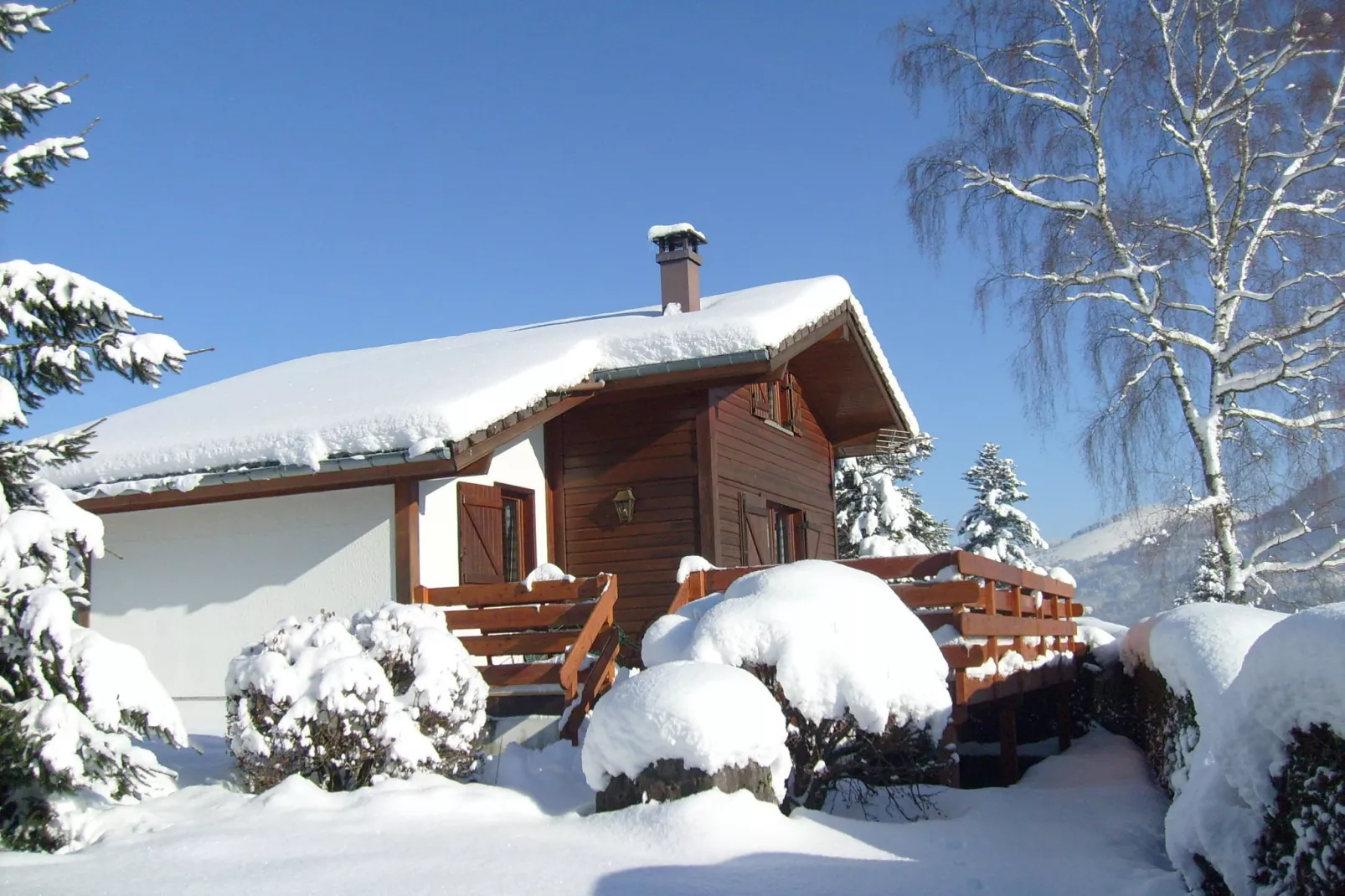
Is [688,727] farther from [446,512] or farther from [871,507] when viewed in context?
[871,507]

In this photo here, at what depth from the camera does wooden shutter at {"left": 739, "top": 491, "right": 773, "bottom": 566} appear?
1291cm

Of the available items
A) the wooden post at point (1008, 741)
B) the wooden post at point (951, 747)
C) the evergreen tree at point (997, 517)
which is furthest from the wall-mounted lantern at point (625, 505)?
the evergreen tree at point (997, 517)

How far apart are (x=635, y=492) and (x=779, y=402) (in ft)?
11.0

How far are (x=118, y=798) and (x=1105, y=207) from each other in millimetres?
13596

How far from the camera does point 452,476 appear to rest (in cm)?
951

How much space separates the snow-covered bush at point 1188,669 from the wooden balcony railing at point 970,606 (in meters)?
1.02

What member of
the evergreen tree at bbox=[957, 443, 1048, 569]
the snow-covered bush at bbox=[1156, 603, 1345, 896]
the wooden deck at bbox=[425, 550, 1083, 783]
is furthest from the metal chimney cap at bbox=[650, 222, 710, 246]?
the evergreen tree at bbox=[957, 443, 1048, 569]

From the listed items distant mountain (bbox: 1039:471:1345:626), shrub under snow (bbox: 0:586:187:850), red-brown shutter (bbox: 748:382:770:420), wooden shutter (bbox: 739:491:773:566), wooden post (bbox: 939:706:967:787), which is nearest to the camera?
shrub under snow (bbox: 0:586:187:850)

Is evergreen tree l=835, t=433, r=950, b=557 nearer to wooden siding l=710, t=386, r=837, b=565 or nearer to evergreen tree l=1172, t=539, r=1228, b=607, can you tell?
evergreen tree l=1172, t=539, r=1228, b=607

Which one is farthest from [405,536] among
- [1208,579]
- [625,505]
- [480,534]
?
[1208,579]

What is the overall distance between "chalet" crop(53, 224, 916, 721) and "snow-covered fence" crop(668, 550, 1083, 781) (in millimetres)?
2771

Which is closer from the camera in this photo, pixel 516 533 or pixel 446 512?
pixel 446 512

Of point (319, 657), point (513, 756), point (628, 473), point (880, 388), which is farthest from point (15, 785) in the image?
point (880, 388)

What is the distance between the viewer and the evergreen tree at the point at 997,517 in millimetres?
29047
